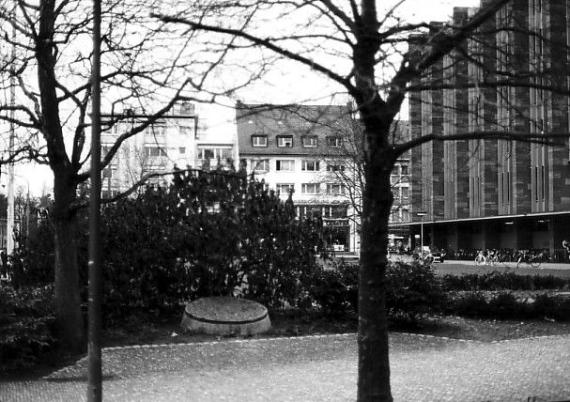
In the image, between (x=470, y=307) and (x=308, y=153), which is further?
(x=308, y=153)

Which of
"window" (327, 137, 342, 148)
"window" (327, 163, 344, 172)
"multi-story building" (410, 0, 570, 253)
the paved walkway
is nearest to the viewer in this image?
"multi-story building" (410, 0, 570, 253)

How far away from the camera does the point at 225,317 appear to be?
533 inches

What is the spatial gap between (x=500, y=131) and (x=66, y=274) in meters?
8.04

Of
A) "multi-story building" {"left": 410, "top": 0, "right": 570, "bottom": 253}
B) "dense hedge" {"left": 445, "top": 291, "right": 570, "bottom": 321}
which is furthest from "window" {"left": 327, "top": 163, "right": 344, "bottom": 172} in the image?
"dense hedge" {"left": 445, "top": 291, "right": 570, "bottom": 321}

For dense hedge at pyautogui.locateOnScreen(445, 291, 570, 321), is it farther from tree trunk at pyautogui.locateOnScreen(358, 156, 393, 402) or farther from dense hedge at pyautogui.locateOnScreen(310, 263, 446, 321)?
tree trunk at pyautogui.locateOnScreen(358, 156, 393, 402)

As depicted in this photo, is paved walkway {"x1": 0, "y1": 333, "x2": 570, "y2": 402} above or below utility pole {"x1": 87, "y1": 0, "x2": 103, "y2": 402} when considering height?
below

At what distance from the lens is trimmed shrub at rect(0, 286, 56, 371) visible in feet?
34.0

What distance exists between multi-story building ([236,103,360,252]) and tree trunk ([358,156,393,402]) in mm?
720

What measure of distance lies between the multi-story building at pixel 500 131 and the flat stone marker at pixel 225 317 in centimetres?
460

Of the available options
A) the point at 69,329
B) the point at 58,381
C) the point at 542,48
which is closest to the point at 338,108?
the point at 542,48

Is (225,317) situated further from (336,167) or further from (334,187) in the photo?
(334,187)

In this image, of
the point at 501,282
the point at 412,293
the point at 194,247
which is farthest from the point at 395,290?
the point at 501,282

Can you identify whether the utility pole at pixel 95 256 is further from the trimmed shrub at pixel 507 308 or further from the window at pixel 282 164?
the window at pixel 282 164

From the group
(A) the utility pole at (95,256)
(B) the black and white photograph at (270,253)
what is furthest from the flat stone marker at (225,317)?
(A) the utility pole at (95,256)
